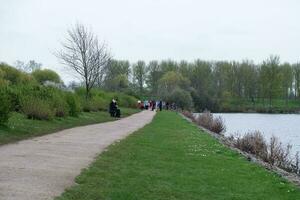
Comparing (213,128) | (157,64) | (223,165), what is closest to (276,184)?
(223,165)

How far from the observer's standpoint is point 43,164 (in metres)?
11.8

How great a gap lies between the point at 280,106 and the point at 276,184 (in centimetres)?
10251

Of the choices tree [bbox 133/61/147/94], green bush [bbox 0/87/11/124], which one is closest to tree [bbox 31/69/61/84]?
tree [bbox 133/61/147/94]

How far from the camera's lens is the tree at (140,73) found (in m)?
118

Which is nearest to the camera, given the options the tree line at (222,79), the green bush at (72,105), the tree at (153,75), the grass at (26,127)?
the grass at (26,127)

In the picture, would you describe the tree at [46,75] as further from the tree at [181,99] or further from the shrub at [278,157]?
the shrub at [278,157]

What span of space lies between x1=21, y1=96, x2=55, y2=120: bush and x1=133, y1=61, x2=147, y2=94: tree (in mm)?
92435

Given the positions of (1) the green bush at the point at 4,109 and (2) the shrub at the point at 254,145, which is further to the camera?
(2) the shrub at the point at 254,145

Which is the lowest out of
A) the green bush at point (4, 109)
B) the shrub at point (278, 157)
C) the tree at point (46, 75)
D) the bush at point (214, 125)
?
the shrub at point (278, 157)

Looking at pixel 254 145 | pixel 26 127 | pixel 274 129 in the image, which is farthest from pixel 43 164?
pixel 274 129

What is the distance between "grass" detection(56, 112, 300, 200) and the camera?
31.3 feet

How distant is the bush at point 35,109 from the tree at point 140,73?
3639 inches

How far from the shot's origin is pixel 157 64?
122m

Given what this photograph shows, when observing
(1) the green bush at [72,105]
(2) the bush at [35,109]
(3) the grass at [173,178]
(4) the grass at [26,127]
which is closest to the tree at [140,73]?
(1) the green bush at [72,105]
